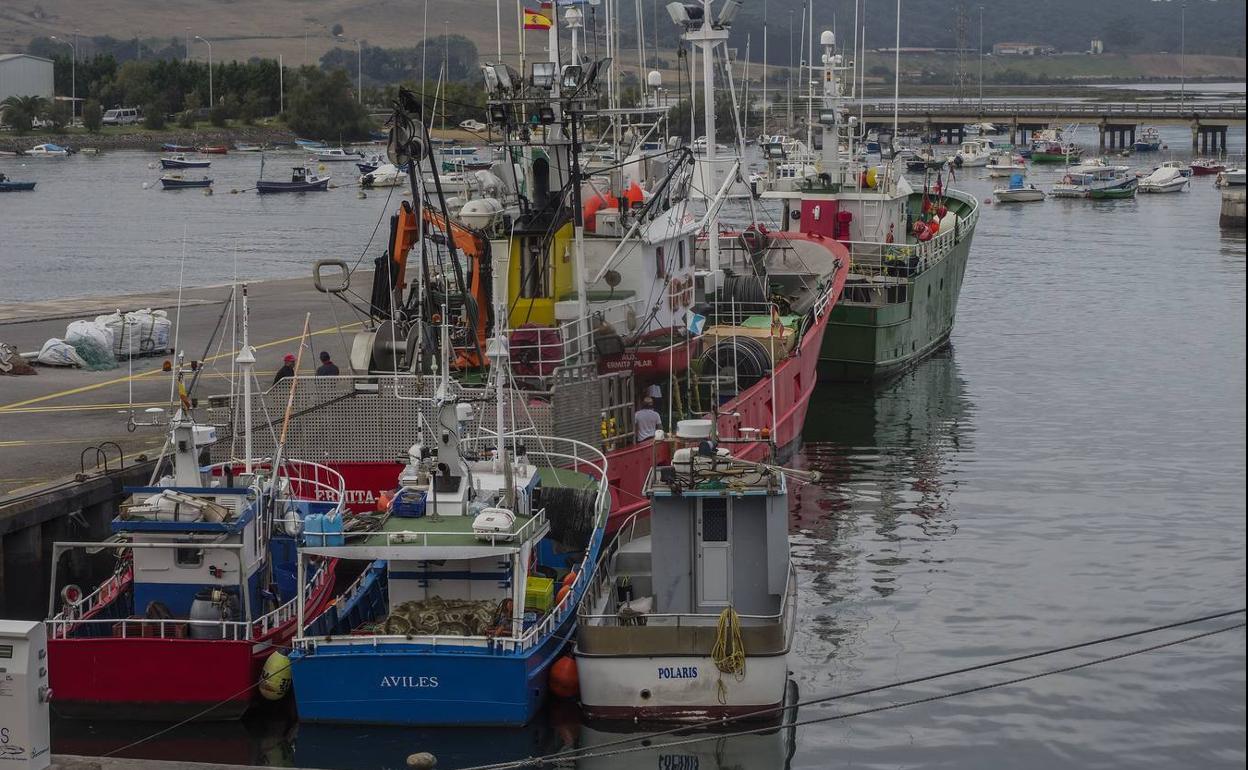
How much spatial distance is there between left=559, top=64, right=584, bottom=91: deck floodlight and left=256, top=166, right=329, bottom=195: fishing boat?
3828 inches

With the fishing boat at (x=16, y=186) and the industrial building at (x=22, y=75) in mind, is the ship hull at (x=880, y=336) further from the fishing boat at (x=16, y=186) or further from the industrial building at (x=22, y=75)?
the industrial building at (x=22, y=75)

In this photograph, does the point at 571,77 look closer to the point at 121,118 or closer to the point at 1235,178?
the point at 1235,178

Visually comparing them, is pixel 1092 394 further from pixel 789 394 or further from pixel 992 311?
pixel 992 311

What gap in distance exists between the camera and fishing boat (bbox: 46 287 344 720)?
20.8 metres

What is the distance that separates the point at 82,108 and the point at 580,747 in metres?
184

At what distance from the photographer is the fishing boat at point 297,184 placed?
4852 inches

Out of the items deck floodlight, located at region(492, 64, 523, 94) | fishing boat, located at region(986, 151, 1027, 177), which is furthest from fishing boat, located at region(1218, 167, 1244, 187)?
fishing boat, located at region(986, 151, 1027, 177)

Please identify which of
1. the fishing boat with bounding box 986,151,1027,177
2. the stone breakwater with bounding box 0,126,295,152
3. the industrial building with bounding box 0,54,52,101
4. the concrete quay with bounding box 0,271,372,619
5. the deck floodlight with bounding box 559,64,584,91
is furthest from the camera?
the industrial building with bounding box 0,54,52,101

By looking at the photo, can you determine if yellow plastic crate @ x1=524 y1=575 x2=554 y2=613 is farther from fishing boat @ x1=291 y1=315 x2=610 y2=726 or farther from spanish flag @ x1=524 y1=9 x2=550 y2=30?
spanish flag @ x1=524 y1=9 x2=550 y2=30

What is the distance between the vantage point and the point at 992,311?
63438mm

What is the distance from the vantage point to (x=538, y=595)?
21.5m

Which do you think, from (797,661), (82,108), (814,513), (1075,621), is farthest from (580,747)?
(82,108)

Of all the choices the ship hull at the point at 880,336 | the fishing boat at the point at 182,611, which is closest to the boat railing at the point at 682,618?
the fishing boat at the point at 182,611

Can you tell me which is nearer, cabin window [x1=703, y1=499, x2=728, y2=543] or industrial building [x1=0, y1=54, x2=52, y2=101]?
cabin window [x1=703, y1=499, x2=728, y2=543]
